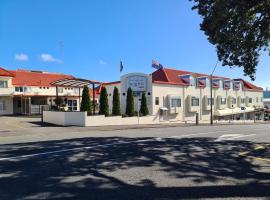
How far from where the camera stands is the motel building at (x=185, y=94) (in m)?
39.6

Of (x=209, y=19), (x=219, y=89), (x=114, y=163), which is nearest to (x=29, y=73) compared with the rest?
(x=219, y=89)

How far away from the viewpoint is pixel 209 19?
14.3 meters

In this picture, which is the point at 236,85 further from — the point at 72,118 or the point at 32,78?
the point at 72,118

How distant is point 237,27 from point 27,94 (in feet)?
124

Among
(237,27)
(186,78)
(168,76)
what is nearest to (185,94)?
(186,78)

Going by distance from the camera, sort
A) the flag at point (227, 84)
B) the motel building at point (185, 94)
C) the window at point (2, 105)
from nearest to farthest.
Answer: the motel building at point (185, 94), the window at point (2, 105), the flag at point (227, 84)

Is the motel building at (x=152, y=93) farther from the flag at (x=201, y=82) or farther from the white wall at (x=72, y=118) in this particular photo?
the white wall at (x=72, y=118)

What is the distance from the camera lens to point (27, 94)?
4566cm

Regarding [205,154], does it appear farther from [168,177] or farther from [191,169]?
[168,177]

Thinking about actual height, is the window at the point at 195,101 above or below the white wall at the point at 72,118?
above

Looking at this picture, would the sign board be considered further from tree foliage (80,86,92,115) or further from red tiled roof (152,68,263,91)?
tree foliage (80,86,92,115)

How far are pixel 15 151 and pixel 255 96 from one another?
2656 inches

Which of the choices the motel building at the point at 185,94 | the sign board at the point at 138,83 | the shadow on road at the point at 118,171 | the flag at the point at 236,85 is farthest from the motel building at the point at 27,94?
the shadow on road at the point at 118,171

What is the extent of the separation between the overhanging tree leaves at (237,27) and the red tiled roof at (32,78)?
37594 mm
